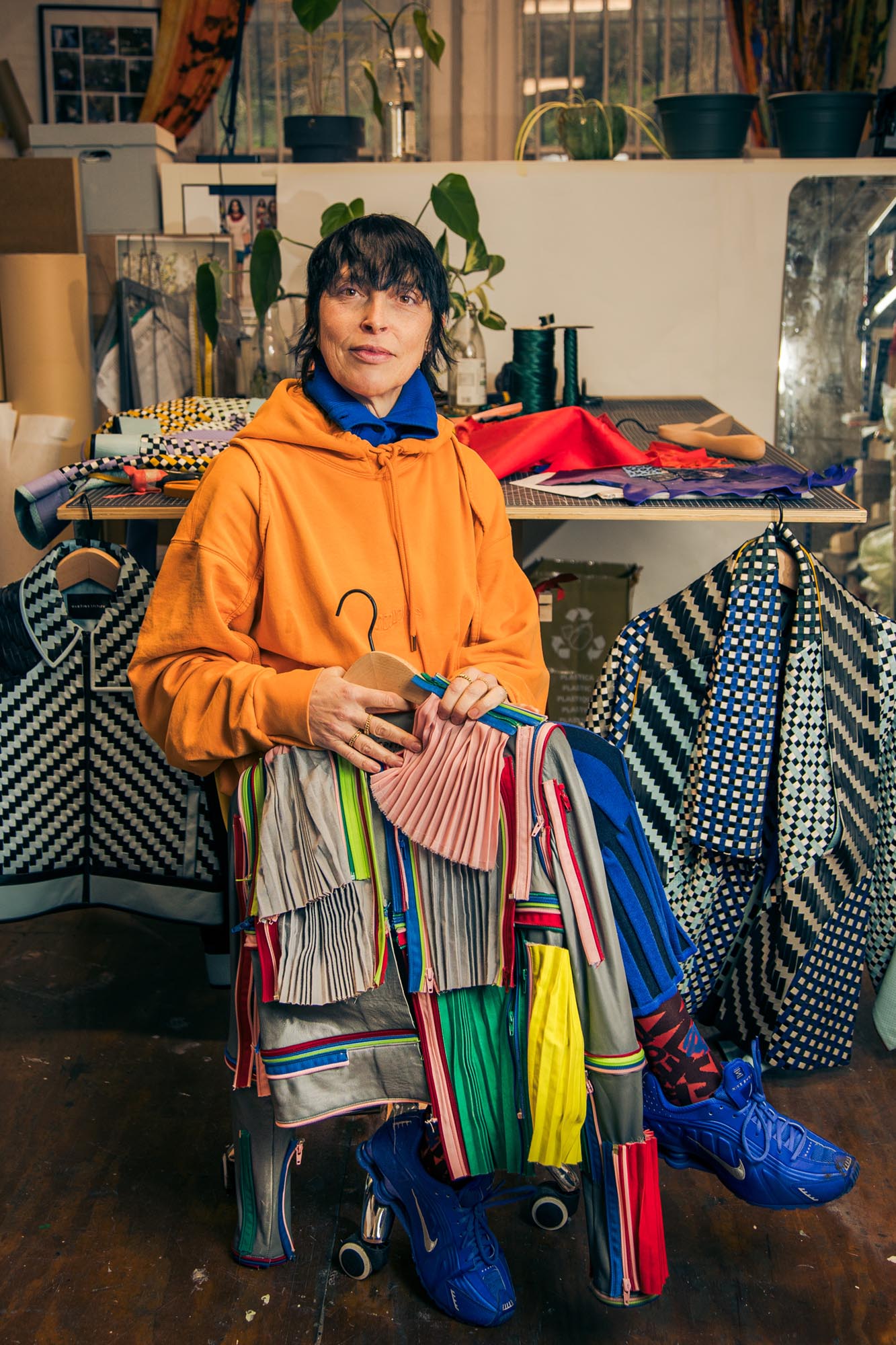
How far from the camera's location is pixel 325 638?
1622 mm

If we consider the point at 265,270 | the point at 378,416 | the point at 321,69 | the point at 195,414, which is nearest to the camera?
the point at 378,416

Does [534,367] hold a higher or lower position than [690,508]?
higher

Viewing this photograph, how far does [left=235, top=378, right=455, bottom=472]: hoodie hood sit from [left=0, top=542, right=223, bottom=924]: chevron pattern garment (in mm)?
570

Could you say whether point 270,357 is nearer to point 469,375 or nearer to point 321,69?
point 469,375

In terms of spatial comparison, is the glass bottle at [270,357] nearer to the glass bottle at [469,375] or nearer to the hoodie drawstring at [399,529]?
the glass bottle at [469,375]

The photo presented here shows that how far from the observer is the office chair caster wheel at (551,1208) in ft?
5.67

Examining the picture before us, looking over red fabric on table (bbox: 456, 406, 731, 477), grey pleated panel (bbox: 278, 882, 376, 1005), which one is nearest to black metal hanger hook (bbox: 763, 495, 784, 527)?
red fabric on table (bbox: 456, 406, 731, 477)

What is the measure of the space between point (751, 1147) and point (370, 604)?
0.91m

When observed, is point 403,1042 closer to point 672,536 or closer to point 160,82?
point 672,536

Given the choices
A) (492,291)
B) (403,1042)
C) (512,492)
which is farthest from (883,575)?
(403,1042)

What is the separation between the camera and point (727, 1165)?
1.60 meters

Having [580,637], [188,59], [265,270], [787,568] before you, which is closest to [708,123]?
[265,270]

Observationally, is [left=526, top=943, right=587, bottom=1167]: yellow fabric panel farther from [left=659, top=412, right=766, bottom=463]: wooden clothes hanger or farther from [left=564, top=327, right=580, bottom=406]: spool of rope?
[left=564, top=327, right=580, bottom=406]: spool of rope

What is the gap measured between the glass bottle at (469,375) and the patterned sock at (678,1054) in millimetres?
1952
